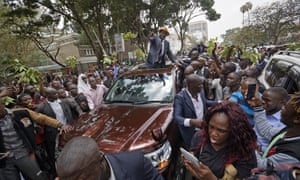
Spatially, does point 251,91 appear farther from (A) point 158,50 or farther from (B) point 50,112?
(A) point 158,50

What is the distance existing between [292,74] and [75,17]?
464 inches

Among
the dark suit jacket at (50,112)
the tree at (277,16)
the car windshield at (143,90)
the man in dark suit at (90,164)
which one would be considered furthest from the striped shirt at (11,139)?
the tree at (277,16)

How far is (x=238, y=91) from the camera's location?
2734 mm

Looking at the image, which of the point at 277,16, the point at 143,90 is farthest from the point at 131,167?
the point at 277,16

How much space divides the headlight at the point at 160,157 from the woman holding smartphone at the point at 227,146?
756 millimetres

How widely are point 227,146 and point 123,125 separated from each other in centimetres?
151

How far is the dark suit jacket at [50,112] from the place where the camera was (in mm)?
3256

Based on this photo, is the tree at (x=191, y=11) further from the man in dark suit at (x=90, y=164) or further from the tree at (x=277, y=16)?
the man in dark suit at (x=90, y=164)

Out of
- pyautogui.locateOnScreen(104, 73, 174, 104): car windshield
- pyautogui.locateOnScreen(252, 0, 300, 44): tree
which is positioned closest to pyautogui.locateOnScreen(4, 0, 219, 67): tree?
pyautogui.locateOnScreen(104, 73, 174, 104): car windshield

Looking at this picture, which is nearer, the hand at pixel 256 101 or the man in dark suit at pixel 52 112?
the hand at pixel 256 101

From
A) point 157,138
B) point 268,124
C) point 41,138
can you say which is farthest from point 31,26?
point 268,124

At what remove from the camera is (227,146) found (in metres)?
1.47

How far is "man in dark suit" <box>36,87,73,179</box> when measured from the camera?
3.29 m

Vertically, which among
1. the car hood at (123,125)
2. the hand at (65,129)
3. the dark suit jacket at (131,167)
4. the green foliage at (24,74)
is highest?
the green foliage at (24,74)
